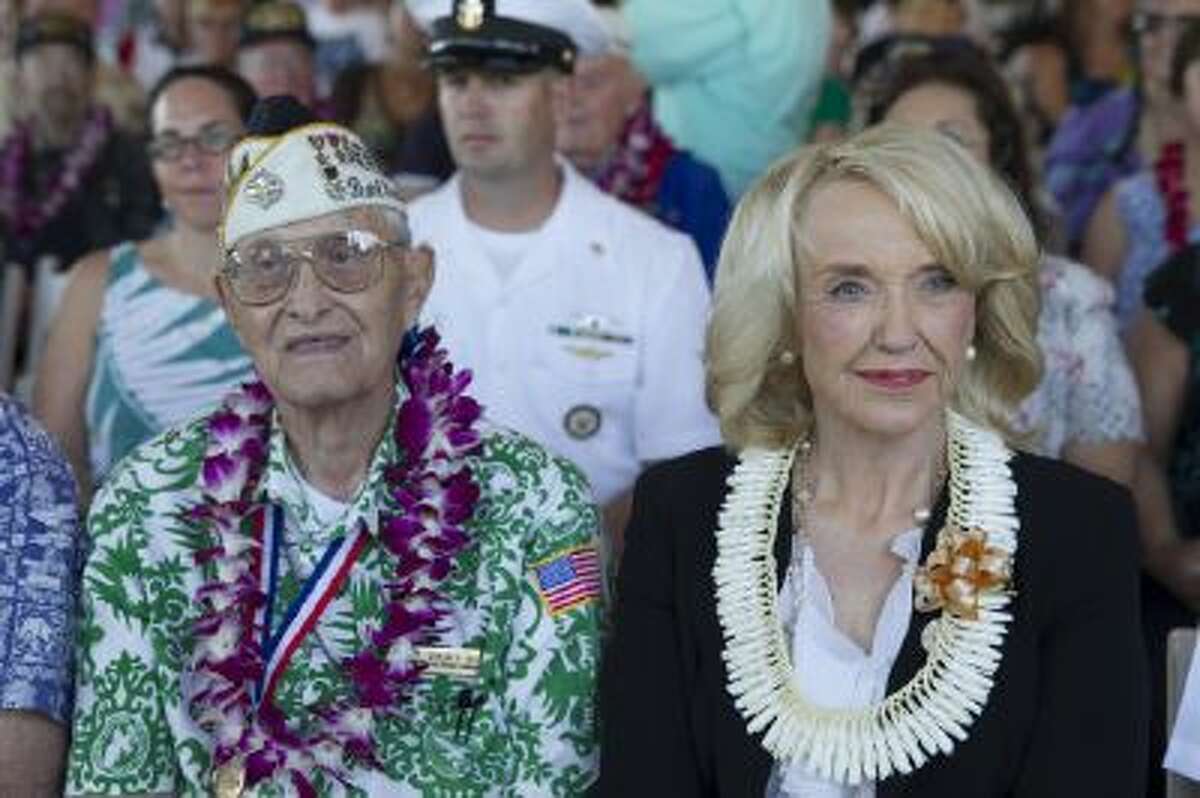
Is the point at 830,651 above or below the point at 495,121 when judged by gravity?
below

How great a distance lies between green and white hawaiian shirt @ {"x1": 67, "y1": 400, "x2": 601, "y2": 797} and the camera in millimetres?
3324

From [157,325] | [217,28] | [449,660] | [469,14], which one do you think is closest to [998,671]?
[449,660]

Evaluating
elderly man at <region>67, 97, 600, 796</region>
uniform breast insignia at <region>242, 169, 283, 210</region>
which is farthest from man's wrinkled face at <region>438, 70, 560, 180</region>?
uniform breast insignia at <region>242, 169, 283, 210</region>

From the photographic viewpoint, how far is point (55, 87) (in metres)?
7.30

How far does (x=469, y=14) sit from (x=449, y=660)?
6.62 feet

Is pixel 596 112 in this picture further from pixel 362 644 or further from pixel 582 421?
pixel 362 644

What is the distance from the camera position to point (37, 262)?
6.68 m

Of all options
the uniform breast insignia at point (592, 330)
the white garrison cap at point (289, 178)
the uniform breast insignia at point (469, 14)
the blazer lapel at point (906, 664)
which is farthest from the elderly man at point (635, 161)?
the blazer lapel at point (906, 664)

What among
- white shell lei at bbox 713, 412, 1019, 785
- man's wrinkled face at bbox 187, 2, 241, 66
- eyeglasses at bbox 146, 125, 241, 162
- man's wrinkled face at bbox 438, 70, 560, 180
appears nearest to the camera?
white shell lei at bbox 713, 412, 1019, 785

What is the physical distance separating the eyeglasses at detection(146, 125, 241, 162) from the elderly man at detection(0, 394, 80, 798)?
5.76ft

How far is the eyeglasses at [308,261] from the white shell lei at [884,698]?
0.64 m

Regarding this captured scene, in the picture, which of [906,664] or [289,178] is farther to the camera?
[289,178]

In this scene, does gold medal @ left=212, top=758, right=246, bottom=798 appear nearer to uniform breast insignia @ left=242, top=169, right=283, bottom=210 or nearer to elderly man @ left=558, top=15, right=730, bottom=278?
uniform breast insignia @ left=242, top=169, right=283, bottom=210

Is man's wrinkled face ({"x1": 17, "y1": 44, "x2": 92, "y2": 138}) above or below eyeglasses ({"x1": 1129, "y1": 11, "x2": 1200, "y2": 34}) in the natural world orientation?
below
